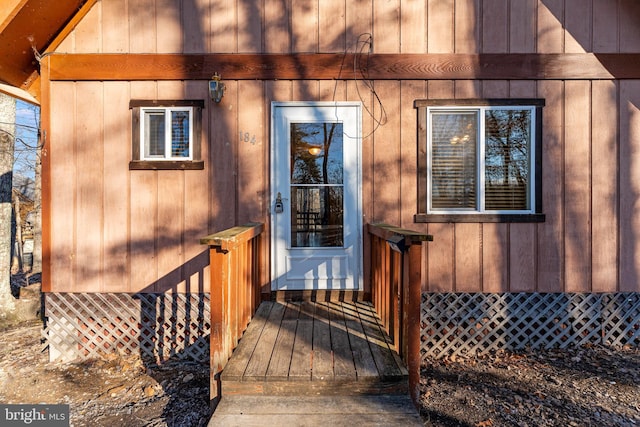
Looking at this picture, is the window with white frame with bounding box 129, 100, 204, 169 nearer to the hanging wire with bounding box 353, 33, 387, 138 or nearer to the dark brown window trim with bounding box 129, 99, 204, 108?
the dark brown window trim with bounding box 129, 99, 204, 108

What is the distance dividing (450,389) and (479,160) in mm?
2309

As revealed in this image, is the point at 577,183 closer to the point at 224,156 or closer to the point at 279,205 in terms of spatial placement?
the point at 279,205

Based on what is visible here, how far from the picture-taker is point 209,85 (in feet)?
10.8

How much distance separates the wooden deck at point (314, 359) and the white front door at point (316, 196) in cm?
54

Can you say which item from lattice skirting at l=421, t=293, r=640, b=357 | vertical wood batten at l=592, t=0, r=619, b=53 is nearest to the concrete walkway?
lattice skirting at l=421, t=293, r=640, b=357

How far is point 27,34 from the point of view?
10.3 feet

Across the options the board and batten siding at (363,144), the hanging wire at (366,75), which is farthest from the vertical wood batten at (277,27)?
the hanging wire at (366,75)

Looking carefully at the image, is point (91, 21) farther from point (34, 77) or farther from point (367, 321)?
point (367, 321)

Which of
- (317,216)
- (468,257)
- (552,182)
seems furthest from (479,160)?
(317,216)

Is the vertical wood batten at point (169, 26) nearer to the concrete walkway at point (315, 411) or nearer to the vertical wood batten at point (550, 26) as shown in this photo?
the concrete walkway at point (315, 411)

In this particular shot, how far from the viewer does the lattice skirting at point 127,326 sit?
3270mm

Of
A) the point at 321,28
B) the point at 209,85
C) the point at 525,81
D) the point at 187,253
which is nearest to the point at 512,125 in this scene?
the point at 525,81

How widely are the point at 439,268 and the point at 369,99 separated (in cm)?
201

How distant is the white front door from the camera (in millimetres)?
3369
